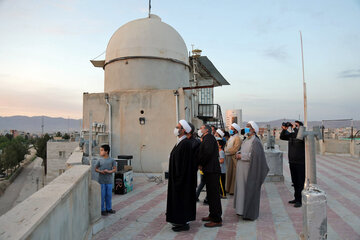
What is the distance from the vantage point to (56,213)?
2559 mm

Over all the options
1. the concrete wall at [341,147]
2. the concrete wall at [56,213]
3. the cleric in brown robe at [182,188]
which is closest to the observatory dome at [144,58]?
the cleric in brown robe at [182,188]

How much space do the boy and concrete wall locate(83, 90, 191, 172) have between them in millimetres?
5777

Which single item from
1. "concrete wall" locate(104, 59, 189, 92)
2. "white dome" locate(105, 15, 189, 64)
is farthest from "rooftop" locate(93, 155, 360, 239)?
"white dome" locate(105, 15, 189, 64)

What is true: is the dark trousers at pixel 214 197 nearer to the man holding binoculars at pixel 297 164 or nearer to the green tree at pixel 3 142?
the man holding binoculars at pixel 297 164

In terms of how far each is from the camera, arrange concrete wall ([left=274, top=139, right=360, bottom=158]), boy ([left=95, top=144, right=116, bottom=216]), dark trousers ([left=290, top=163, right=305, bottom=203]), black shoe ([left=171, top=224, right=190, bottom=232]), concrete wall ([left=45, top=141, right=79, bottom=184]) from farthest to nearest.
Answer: concrete wall ([left=45, top=141, right=79, bottom=184]), concrete wall ([left=274, top=139, right=360, bottom=158]), dark trousers ([left=290, top=163, right=305, bottom=203]), boy ([left=95, top=144, right=116, bottom=216]), black shoe ([left=171, top=224, right=190, bottom=232])

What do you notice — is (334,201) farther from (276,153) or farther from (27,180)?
(27,180)

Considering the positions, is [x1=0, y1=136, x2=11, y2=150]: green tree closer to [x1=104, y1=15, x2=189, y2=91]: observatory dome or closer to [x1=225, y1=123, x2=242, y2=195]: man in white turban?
[x1=104, y1=15, x2=189, y2=91]: observatory dome

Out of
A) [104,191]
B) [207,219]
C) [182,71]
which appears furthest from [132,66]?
[207,219]

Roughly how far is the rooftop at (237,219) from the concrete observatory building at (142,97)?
3.50 metres

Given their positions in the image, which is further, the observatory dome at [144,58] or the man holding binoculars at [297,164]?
the observatory dome at [144,58]

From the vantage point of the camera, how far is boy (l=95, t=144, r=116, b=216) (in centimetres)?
544

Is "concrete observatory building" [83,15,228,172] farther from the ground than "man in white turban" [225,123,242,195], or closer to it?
farther from the ground

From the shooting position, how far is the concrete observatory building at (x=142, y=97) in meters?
11.3

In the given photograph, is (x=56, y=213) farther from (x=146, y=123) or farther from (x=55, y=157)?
(x=55, y=157)
